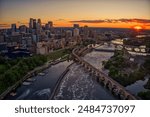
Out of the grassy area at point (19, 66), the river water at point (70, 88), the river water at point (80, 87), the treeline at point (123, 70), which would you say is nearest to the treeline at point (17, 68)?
the grassy area at point (19, 66)

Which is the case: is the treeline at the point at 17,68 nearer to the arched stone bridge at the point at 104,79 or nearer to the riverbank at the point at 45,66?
the riverbank at the point at 45,66

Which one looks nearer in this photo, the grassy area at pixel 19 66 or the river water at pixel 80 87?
the river water at pixel 80 87

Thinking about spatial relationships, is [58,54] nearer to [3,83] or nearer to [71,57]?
[71,57]

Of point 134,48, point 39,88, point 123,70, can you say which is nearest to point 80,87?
point 39,88

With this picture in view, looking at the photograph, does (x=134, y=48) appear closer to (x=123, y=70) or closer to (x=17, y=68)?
(x=123, y=70)

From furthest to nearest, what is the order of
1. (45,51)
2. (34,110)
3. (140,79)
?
(45,51) < (140,79) < (34,110)

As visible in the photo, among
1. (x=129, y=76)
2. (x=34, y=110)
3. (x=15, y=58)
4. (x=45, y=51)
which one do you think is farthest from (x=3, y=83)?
(x=34, y=110)
